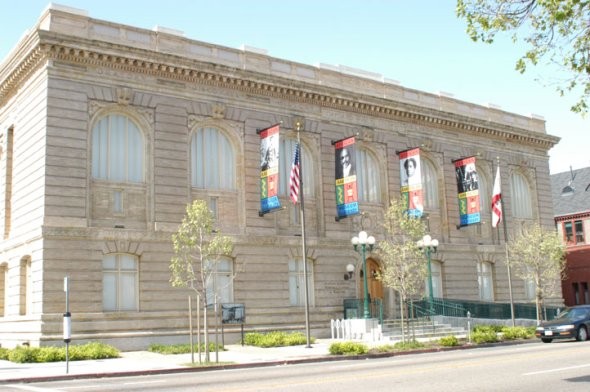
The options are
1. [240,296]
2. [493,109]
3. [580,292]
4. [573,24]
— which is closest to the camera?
[573,24]

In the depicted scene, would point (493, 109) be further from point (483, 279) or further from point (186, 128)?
point (186, 128)

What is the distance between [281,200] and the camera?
36.9m

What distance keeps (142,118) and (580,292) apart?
42582mm

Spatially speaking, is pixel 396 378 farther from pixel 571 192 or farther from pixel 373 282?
pixel 571 192

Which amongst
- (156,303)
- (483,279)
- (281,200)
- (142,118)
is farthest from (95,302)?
(483,279)

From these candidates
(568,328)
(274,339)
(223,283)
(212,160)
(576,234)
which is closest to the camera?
(568,328)

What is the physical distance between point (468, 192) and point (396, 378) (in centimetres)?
2813

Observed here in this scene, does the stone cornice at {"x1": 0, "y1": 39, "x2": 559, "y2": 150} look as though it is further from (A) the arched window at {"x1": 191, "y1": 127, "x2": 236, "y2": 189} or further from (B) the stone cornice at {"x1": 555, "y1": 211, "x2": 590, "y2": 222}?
(B) the stone cornice at {"x1": 555, "y1": 211, "x2": 590, "y2": 222}

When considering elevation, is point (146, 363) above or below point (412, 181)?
below

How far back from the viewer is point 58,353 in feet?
A: 86.0

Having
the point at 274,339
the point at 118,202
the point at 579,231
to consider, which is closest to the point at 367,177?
the point at 274,339

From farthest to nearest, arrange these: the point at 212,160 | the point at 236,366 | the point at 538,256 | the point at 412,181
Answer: the point at 538,256 → the point at 412,181 → the point at 212,160 → the point at 236,366

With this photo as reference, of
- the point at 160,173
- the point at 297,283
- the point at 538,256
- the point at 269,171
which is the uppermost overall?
the point at 269,171

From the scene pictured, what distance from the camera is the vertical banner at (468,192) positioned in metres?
43.2
